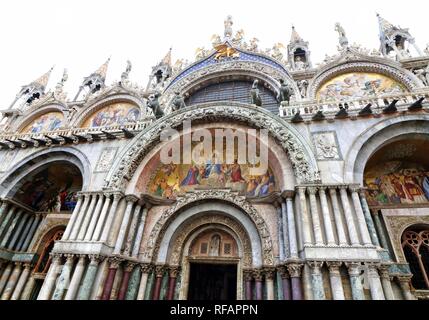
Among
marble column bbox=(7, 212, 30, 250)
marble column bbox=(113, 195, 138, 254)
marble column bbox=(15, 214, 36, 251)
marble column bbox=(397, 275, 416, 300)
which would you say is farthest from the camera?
marble column bbox=(15, 214, 36, 251)

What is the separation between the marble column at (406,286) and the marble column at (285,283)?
327cm

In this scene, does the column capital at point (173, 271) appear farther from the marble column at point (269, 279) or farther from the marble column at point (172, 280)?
the marble column at point (269, 279)

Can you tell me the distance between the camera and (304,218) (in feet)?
22.1

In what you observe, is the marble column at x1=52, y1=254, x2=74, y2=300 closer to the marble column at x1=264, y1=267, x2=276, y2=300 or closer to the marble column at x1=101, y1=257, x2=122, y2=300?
the marble column at x1=101, y1=257, x2=122, y2=300

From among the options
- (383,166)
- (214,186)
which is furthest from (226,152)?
(383,166)

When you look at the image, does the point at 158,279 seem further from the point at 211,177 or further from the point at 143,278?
the point at 211,177

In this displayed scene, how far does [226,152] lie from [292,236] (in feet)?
14.0

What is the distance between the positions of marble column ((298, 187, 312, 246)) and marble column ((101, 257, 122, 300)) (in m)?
5.81

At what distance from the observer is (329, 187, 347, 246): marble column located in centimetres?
628

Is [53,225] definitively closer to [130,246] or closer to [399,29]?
[130,246]

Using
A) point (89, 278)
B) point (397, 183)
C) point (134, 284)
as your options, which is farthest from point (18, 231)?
point (397, 183)

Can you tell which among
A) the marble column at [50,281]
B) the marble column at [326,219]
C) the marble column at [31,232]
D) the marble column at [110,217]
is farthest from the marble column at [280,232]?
the marble column at [31,232]

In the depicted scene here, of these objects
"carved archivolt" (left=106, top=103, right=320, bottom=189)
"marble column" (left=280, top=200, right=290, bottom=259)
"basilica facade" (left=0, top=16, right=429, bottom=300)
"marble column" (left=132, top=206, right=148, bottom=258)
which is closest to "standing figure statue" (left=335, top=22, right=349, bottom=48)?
"basilica facade" (left=0, top=16, right=429, bottom=300)

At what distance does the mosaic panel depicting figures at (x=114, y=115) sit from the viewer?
14.3 meters
